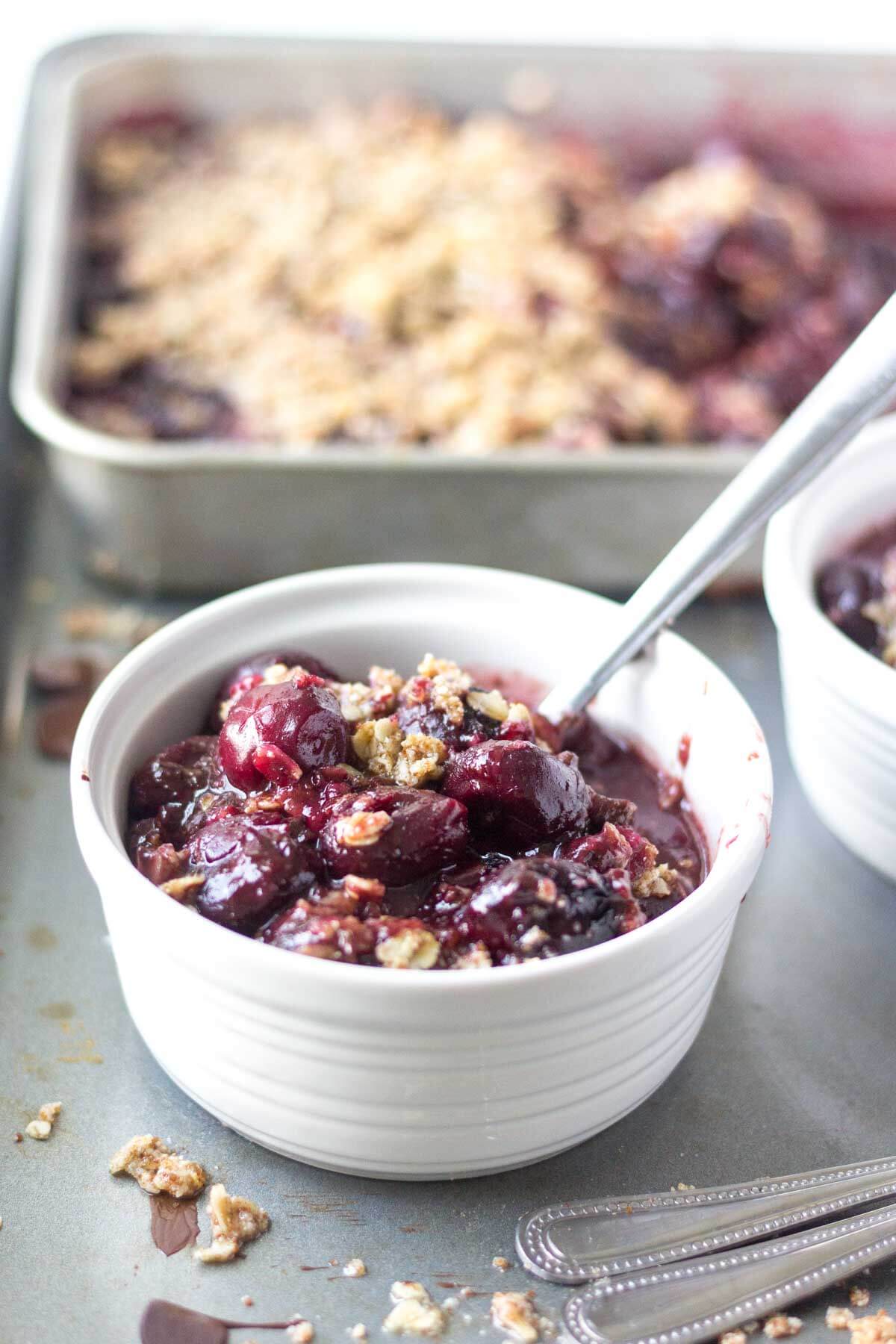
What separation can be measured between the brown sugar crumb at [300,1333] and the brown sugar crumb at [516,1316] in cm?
14

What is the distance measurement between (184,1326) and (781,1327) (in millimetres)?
446

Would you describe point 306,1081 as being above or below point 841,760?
below

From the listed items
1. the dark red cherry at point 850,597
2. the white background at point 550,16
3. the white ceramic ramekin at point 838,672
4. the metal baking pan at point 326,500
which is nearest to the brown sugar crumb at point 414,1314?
the white ceramic ramekin at point 838,672

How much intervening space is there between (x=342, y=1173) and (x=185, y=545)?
34.6 inches

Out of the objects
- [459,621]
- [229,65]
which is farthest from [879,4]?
[459,621]

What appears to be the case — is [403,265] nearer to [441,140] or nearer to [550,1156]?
[441,140]

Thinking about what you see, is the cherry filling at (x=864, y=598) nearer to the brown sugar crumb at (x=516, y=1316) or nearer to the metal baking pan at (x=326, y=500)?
the metal baking pan at (x=326, y=500)

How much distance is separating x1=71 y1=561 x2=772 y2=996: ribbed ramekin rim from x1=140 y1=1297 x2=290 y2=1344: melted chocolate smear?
11.1 inches

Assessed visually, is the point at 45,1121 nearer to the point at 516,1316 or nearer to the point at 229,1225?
the point at 229,1225

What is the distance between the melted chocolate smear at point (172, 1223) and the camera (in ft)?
3.58

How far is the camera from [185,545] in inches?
69.3

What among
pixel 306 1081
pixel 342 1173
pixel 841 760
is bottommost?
pixel 342 1173

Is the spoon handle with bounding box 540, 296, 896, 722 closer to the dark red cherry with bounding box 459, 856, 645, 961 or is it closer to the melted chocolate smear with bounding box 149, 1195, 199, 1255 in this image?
the dark red cherry with bounding box 459, 856, 645, 961

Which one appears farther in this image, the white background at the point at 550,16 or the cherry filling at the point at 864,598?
the white background at the point at 550,16
